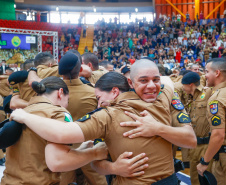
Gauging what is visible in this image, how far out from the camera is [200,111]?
367 centimetres

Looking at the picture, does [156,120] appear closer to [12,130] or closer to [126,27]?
[12,130]

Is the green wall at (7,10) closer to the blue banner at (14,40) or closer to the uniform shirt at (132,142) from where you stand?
the blue banner at (14,40)

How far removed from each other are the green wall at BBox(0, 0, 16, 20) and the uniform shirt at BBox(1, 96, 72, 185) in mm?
19090

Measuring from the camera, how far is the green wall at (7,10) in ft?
61.8

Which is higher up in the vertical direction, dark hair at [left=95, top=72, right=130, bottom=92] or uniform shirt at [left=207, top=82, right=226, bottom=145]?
dark hair at [left=95, top=72, right=130, bottom=92]

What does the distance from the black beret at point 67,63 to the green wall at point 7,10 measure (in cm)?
1837

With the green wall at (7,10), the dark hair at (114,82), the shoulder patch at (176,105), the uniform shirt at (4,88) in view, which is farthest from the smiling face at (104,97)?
the green wall at (7,10)

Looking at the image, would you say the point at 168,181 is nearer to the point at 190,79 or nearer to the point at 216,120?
the point at 216,120

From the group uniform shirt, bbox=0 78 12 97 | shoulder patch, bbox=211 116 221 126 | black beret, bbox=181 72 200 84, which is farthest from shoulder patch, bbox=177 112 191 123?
uniform shirt, bbox=0 78 12 97

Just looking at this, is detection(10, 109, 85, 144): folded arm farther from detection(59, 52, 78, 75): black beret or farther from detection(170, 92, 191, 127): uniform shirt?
detection(59, 52, 78, 75): black beret

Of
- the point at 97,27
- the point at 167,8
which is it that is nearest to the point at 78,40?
the point at 97,27

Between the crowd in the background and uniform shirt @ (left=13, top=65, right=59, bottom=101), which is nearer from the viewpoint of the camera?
uniform shirt @ (left=13, top=65, right=59, bottom=101)

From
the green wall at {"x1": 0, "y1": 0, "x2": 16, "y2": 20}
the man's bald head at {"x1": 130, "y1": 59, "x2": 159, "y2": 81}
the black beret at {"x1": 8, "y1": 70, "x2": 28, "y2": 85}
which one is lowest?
the black beret at {"x1": 8, "y1": 70, "x2": 28, "y2": 85}

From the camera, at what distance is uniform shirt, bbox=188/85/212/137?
3577 mm
